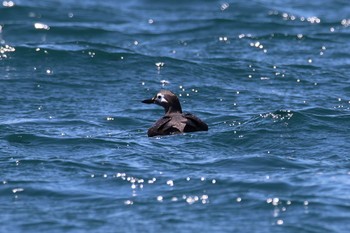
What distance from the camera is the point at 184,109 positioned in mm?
14648

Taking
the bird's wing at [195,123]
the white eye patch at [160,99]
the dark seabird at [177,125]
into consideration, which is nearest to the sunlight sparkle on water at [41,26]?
the white eye patch at [160,99]

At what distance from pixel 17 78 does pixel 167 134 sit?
434 centimetres

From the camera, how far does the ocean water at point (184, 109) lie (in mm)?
9859

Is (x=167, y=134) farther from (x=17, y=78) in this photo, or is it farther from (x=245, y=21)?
(x=245, y=21)

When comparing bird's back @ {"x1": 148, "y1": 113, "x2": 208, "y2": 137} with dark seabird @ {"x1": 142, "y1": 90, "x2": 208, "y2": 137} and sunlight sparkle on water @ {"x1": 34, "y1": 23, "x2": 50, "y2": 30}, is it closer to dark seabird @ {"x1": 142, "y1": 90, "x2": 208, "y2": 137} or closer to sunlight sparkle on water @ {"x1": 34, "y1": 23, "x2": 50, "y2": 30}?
dark seabird @ {"x1": 142, "y1": 90, "x2": 208, "y2": 137}

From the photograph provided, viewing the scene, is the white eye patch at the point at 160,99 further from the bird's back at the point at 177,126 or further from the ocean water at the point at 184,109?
the bird's back at the point at 177,126

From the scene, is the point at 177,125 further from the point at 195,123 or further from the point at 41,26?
the point at 41,26

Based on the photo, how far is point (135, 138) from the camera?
12.6m

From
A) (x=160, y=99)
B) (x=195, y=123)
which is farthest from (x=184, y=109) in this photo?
(x=195, y=123)

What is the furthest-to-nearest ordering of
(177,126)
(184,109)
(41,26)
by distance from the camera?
(41,26), (184,109), (177,126)

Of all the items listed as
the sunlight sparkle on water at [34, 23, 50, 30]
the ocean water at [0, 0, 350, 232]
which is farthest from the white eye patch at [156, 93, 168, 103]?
the sunlight sparkle on water at [34, 23, 50, 30]

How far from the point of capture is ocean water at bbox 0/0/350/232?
32.3 feet

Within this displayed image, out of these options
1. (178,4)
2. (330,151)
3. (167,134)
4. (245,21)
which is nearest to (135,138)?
(167,134)

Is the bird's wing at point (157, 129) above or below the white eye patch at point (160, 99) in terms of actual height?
below
